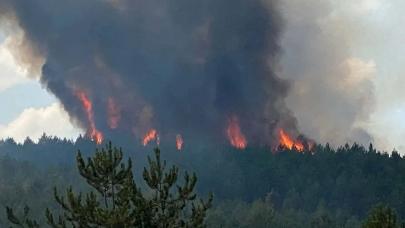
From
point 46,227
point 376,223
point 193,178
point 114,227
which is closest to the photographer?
point 114,227

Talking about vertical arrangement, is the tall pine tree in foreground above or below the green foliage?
below

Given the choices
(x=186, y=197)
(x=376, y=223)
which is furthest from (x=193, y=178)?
(x=376, y=223)

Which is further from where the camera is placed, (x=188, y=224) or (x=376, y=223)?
(x=376, y=223)

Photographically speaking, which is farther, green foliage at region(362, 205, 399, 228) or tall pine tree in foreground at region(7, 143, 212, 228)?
green foliage at region(362, 205, 399, 228)

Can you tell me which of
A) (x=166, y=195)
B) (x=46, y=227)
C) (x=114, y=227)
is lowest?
(x=114, y=227)

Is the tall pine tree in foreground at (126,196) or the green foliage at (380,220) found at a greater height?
the green foliage at (380,220)

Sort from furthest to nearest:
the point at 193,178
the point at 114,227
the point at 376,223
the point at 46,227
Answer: the point at 46,227 < the point at 376,223 < the point at 193,178 < the point at 114,227

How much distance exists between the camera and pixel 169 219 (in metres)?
29.7

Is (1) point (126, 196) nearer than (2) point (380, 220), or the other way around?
(1) point (126, 196)

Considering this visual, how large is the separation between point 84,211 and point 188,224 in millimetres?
4551

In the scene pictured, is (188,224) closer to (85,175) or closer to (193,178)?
(193,178)

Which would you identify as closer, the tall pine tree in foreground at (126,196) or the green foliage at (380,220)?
the tall pine tree in foreground at (126,196)

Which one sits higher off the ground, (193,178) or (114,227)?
(193,178)

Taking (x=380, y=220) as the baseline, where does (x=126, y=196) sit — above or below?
below
